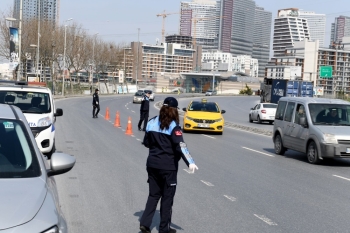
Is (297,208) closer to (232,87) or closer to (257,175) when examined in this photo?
(257,175)

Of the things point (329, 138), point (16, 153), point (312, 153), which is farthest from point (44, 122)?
point (16, 153)

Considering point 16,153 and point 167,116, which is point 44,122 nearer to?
point 167,116

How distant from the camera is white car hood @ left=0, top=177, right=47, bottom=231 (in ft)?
13.5

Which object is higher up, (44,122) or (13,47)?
(13,47)

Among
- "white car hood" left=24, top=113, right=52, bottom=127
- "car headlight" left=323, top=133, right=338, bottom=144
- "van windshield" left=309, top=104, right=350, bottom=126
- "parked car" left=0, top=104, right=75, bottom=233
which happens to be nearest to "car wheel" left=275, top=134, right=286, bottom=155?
"van windshield" left=309, top=104, right=350, bottom=126

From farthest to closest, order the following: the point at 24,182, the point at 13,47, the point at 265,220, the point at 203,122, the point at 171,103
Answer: the point at 13,47
the point at 203,122
the point at 265,220
the point at 171,103
the point at 24,182

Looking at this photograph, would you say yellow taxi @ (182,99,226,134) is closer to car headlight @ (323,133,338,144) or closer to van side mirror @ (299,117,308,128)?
van side mirror @ (299,117,308,128)

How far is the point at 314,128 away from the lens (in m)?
16.0

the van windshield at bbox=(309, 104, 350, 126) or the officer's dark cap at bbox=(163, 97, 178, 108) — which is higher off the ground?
the officer's dark cap at bbox=(163, 97, 178, 108)

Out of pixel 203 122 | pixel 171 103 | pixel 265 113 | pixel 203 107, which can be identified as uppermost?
pixel 171 103

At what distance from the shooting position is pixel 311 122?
16.4 metres

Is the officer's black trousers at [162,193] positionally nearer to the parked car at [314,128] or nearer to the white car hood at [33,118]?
the white car hood at [33,118]

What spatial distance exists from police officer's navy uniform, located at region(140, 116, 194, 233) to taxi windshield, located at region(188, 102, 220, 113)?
20.0 metres

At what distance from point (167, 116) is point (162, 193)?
972 millimetres
